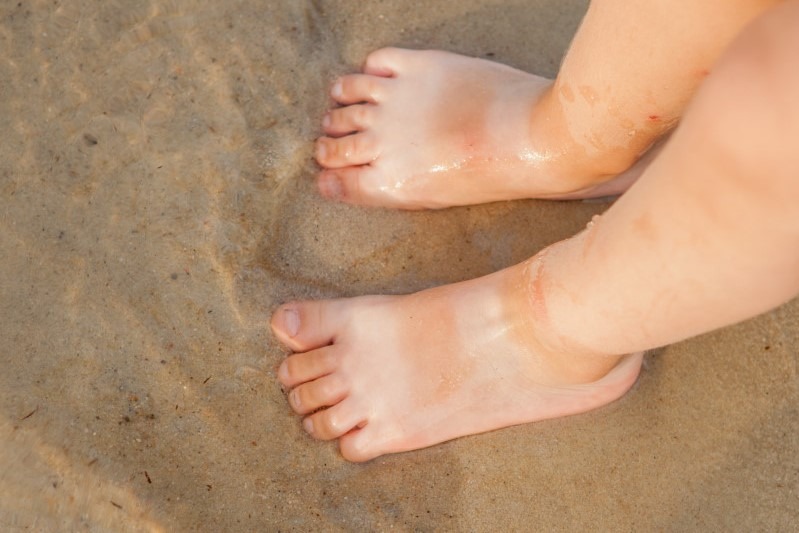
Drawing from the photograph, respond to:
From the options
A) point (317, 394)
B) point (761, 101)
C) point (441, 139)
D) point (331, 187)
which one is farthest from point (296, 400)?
point (761, 101)

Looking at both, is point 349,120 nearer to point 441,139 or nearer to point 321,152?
point 321,152

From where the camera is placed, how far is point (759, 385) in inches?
59.5

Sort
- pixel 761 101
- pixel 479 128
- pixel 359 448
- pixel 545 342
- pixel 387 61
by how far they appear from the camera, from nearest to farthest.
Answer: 1. pixel 761 101
2. pixel 545 342
3. pixel 359 448
4. pixel 479 128
5. pixel 387 61

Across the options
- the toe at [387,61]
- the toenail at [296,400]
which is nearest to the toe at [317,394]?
the toenail at [296,400]

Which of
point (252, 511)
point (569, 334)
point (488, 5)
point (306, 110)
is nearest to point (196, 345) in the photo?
point (252, 511)

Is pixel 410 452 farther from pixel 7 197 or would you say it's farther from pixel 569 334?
pixel 7 197

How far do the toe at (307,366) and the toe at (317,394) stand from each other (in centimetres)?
1

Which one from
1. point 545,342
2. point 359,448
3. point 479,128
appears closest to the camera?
point 545,342

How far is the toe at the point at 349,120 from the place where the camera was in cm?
165

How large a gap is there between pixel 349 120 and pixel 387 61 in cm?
16

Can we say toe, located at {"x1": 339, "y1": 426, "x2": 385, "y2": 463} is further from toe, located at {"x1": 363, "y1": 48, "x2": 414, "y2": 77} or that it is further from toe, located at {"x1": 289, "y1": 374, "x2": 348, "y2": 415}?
toe, located at {"x1": 363, "y1": 48, "x2": 414, "y2": 77}

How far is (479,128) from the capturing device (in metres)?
1.59

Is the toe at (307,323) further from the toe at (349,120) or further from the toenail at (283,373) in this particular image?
the toe at (349,120)

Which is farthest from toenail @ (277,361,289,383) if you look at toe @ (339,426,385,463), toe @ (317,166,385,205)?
toe @ (317,166,385,205)
